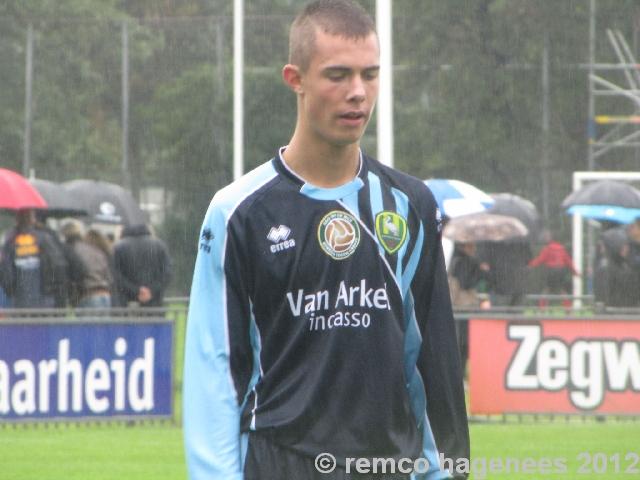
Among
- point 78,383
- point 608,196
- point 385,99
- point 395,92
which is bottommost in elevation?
point 78,383

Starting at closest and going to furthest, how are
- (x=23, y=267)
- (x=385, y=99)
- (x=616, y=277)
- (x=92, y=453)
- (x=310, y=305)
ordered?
(x=310, y=305) → (x=92, y=453) → (x=23, y=267) → (x=616, y=277) → (x=385, y=99)

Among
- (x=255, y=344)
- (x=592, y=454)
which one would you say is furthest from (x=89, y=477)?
(x=255, y=344)

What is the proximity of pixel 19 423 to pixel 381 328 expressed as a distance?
26.5ft

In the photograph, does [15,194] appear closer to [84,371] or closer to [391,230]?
[84,371]

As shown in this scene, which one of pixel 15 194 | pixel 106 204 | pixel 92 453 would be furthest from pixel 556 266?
pixel 92 453

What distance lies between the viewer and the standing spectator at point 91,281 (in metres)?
12.6

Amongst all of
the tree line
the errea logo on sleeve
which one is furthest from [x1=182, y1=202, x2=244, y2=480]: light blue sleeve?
the tree line

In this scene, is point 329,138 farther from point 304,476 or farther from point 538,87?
point 538,87

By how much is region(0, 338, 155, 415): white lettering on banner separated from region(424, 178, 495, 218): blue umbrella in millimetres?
4102

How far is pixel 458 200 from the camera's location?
13.1 m

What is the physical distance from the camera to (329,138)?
2701 mm

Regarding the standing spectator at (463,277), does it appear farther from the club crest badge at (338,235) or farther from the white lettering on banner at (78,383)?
the club crest badge at (338,235)

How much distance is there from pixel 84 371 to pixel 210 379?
782 centimetres

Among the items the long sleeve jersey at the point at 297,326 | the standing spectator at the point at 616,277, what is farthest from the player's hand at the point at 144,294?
the long sleeve jersey at the point at 297,326
